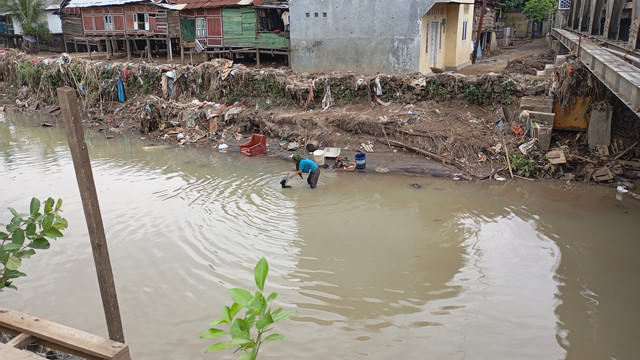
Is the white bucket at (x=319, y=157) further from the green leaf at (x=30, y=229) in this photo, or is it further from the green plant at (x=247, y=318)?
the green plant at (x=247, y=318)

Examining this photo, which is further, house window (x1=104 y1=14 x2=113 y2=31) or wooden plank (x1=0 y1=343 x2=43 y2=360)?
house window (x1=104 y1=14 x2=113 y2=31)

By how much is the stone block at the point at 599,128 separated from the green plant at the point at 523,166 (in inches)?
65.0

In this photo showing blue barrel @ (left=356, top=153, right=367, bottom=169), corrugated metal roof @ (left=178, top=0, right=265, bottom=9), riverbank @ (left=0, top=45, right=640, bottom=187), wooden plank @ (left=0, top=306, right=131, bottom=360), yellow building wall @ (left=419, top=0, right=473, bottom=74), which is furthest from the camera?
corrugated metal roof @ (left=178, top=0, right=265, bottom=9)

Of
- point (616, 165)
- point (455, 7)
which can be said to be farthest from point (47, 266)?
point (455, 7)

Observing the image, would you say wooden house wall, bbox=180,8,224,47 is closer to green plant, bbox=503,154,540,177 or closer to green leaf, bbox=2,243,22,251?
green plant, bbox=503,154,540,177

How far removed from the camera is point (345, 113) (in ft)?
46.8

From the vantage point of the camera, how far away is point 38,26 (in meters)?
30.7

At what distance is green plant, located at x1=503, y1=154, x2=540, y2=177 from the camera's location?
11047mm

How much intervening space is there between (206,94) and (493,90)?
10238 mm

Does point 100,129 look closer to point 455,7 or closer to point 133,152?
point 133,152

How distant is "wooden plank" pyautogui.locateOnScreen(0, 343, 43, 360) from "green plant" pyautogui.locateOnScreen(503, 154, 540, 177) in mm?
10539

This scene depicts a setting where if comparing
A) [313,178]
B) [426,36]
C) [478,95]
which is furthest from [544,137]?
[426,36]

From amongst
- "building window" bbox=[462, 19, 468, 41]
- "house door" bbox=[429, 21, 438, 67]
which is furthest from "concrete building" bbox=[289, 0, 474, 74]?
"building window" bbox=[462, 19, 468, 41]

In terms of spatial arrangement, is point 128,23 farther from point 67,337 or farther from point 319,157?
point 67,337
